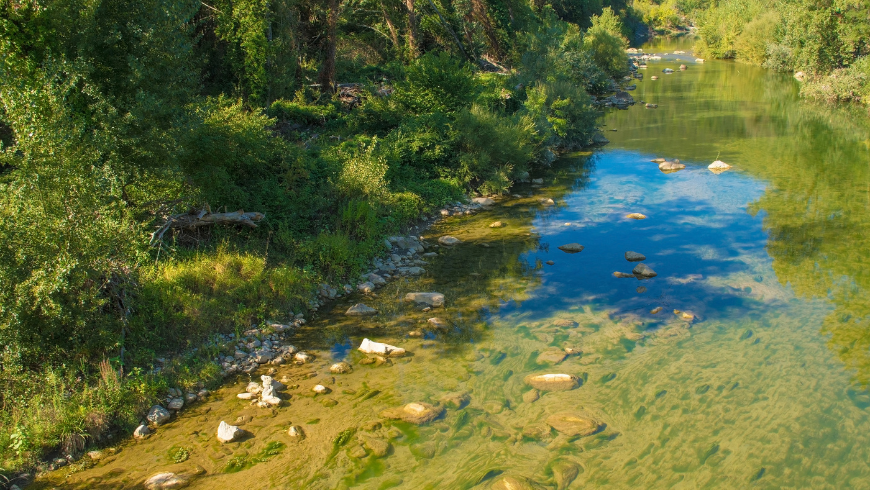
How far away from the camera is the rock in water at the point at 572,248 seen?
11984 mm

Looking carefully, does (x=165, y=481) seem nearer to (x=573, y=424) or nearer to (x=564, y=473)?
(x=564, y=473)

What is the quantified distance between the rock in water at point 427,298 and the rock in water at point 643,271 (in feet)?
11.9

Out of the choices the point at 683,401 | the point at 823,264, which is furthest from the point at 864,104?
the point at 683,401

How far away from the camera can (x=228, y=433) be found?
6.23 meters

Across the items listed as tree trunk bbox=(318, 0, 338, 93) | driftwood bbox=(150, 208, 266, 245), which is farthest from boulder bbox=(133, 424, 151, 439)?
tree trunk bbox=(318, 0, 338, 93)

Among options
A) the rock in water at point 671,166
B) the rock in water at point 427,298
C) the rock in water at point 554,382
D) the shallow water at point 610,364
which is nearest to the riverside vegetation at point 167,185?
the shallow water at point 610,364

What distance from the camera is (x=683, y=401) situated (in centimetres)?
712

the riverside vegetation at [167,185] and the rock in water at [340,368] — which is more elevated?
the riverside vegetation at [167,185]

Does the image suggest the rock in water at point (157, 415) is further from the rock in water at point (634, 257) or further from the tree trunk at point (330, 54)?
the tree trunk at point (330, 54)

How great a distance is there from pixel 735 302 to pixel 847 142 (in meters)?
15.3

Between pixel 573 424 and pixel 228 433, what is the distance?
373 centimetres

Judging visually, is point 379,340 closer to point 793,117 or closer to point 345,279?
point 345,279

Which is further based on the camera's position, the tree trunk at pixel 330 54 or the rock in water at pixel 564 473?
the tree trunk at pixel 330 54

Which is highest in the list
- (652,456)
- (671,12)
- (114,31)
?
(671,12)
